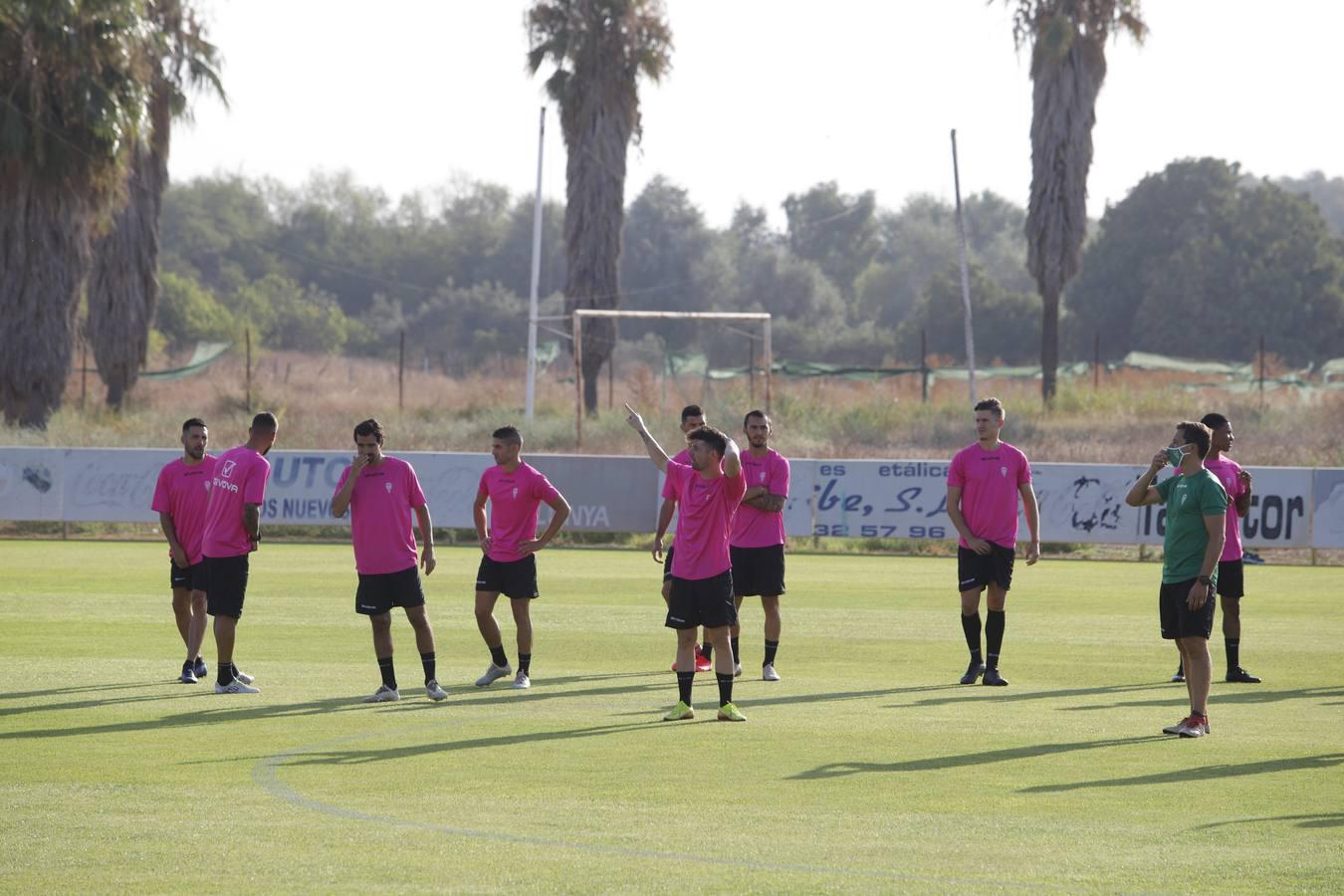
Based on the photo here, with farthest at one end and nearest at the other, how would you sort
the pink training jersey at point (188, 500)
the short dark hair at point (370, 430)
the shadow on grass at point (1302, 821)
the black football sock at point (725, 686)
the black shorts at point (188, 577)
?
1. the pink training jersey at point (188, 500)
2. the black shorts at point (188, 577)
3. the short dark hair at point (370, 430)
4. the black football sock at point (725, 686)
5. the shadow on grass at point (1302, 821)

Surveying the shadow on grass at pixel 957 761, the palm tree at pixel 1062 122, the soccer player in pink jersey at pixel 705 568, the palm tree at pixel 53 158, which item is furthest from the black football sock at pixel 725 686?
the palm tree at pixel 1062 122

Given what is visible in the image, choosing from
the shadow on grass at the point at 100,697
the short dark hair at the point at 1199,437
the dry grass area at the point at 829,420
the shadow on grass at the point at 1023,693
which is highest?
the dry grass area at the point at 829,420

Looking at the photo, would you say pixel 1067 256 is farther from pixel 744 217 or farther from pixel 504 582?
pixel 744 217

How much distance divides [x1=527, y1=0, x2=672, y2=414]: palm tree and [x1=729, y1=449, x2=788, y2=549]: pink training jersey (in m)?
31.4

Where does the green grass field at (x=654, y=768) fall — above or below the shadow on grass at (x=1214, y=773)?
below

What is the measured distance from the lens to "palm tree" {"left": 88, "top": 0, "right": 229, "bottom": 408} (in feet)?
138

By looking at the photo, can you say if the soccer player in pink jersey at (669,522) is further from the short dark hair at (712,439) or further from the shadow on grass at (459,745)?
the shadow on grass at (459,745)

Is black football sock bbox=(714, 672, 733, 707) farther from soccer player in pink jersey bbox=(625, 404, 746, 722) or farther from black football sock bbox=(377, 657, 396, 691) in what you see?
black football sock bbox=(377, 657, 396, 691)

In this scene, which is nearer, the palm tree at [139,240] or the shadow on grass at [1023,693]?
the shadow on grass at [1023,693]

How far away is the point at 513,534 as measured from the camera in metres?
13.0

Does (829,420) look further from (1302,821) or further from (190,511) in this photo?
(1302,821)

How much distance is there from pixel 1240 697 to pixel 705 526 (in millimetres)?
4404

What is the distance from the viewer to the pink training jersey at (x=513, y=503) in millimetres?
12883

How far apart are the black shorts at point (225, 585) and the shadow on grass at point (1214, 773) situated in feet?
20.0
